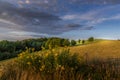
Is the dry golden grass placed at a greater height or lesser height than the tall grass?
greater

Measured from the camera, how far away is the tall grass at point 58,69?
9.46m

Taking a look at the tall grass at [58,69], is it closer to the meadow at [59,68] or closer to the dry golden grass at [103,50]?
the meadow at [59,68]

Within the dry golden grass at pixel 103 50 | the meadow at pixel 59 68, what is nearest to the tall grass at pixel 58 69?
the meadow at pixel 59 68

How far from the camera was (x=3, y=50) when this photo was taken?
23.3 meters

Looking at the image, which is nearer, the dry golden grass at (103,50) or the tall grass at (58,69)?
the tall grass at (58,69)

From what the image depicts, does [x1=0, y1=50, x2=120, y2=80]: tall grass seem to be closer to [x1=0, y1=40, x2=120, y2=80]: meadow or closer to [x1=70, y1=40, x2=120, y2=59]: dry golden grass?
[x1=0, y1=40, x2=120, y2=80]: meadow

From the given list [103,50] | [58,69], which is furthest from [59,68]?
[103,50]

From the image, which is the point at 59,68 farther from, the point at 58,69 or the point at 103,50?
the point at 103,50

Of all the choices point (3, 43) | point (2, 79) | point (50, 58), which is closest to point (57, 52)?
point (50, 58)

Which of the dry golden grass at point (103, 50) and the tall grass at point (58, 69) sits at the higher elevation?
the dry golden grass at point (103, 50)

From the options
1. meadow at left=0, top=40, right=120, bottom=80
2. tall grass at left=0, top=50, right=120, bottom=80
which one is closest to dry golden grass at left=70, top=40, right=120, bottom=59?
meadow at left=0, top=40, right=120, bottom=80

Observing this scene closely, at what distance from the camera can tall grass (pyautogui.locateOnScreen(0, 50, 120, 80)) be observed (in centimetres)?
946

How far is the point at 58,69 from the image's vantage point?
10.0 meters

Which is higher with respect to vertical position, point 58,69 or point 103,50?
point 103,50
